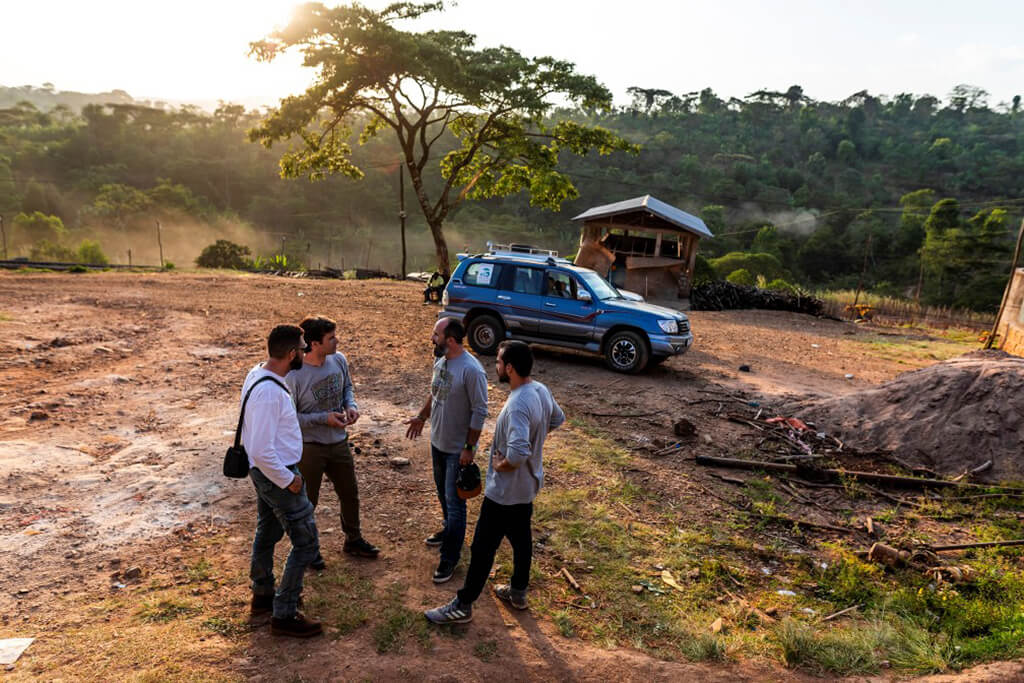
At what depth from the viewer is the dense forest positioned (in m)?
44.7

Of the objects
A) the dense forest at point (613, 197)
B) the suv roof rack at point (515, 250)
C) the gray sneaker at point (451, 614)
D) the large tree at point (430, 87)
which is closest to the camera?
the gray sneaker at point (451, 614)

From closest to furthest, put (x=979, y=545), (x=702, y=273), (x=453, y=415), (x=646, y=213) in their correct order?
(x=453, y=415) < (x=979, y=545) < (x=646, y=213) < (x=702, y=273)

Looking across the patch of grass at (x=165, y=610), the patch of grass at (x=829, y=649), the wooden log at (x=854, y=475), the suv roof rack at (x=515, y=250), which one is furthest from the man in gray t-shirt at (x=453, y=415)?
the suv roof rack at (x=515, y=250)

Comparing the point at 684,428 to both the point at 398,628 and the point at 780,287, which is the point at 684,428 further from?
the point at 780,287

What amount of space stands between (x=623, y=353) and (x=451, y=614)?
24.8 ft

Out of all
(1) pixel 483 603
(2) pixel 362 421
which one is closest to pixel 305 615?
(1) pixel 483 603

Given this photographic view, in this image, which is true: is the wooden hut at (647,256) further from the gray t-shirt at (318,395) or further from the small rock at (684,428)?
the gray t-shirt at (318,395)

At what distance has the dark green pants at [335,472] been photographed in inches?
171

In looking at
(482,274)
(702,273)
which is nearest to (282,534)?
(482,274)

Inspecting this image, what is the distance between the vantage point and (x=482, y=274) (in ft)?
37.9

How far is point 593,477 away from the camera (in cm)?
679

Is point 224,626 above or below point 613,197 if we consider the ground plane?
below

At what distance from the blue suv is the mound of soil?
9.36 ft

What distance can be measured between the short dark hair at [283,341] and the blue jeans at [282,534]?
74cm
